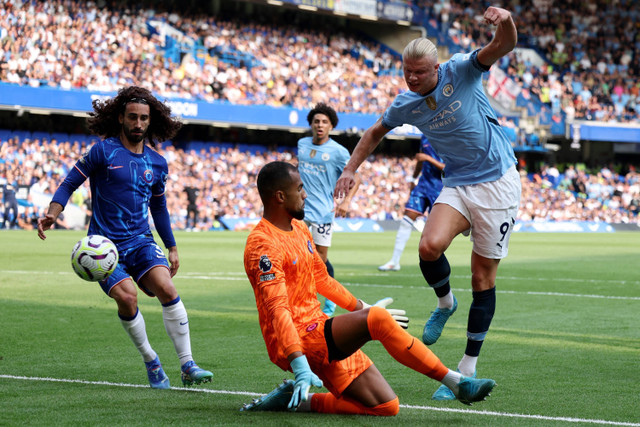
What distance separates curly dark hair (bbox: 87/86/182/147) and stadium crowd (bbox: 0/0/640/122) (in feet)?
86.7

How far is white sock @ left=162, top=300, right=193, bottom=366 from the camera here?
19.2 ft

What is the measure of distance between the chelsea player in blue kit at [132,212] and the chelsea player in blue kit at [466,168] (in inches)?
53.2

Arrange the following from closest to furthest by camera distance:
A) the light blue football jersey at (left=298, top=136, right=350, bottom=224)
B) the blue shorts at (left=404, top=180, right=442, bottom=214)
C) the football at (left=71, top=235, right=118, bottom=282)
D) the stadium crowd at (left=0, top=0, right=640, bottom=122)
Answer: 1. the football at (left=71, top=235, right=118, bottom=282)
2. the light blue football jersey at (left=298, top=136, right=350, bottom=224)
3. the blue shorts at (left=404, top=180, right=442, bottom=214)
4. the stadium crowd at (left=0, top=0, right=640, bottom=122)

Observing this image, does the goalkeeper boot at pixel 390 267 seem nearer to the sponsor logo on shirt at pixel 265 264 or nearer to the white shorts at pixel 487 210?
the white shorts at pixel 487 210

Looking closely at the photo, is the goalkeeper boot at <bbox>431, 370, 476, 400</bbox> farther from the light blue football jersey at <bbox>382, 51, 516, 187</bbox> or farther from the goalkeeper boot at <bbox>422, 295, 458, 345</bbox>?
the light blue football jersey at <bbox>382, 51, 516, 187</bbox>

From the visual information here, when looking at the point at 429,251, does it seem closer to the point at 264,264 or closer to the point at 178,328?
the point at 264,264

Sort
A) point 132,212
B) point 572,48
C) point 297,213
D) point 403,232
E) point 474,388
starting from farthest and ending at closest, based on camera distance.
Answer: point 572,48
point 403,232
point 132,212
point 297,213
point 474,388

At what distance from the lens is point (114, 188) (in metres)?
6.03

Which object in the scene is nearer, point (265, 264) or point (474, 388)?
point (474, 388)

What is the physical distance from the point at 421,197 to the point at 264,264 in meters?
9.85

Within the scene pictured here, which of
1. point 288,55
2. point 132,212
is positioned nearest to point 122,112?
point 132,212

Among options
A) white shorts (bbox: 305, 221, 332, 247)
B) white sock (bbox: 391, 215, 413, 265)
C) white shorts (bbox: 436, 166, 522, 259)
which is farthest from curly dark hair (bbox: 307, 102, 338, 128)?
white shorts (bbox: 436, 166, 522, 259)

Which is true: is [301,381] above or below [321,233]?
above

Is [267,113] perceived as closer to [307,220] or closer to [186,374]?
[307,220]
